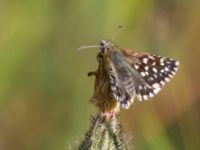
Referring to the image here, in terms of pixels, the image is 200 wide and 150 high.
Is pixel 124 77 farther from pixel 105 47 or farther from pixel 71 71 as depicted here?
pixel 71 71

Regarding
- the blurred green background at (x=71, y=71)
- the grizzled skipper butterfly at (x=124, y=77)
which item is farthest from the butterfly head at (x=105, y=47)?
the blurred green background at (x=71, y=71)

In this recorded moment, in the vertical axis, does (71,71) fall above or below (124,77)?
below

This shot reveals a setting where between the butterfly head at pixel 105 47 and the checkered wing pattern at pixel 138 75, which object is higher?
the butterfly head at pixel 105 47

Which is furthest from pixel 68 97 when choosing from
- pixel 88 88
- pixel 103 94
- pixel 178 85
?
pixel 103 94

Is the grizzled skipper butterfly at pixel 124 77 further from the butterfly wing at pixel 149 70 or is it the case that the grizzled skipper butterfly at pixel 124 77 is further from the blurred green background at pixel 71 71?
the blurred green background at pixel 71 71

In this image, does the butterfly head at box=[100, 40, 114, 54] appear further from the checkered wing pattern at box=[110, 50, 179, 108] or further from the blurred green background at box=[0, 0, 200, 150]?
the blurred green background at box=[0, 0, 200, 150]

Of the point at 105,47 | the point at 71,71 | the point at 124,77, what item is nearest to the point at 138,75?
the point at 124,77
